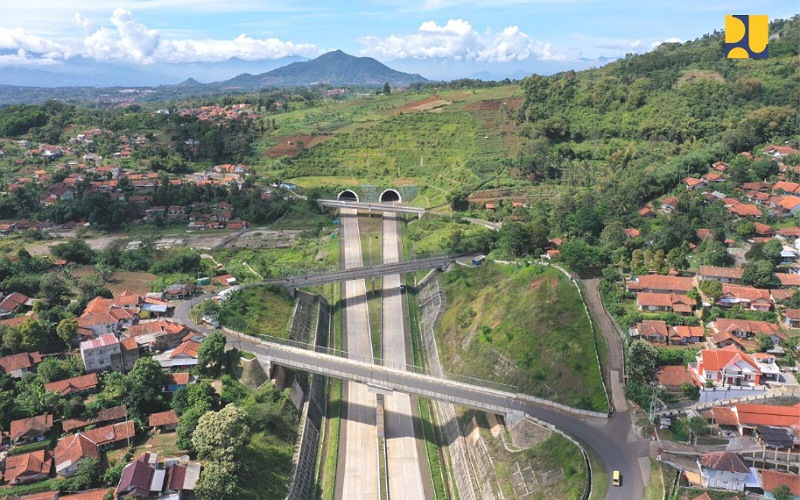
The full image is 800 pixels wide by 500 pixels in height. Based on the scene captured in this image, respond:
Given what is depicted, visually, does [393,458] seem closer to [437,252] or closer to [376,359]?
[376,359]

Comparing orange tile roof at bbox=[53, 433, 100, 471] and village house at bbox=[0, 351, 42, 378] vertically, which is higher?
village house at bbox=[0, 351, 42, 378]

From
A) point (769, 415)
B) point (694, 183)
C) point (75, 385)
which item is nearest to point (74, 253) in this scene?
point (75, 385)

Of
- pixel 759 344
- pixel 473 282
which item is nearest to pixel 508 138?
pixel 473 282

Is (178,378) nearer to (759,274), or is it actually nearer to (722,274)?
(722,274)

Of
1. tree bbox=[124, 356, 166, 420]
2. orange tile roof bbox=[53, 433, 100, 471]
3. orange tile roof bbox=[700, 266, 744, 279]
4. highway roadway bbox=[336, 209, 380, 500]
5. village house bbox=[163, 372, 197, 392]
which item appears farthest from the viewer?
orange tile roof bbox=[700, 266, 744, 279]

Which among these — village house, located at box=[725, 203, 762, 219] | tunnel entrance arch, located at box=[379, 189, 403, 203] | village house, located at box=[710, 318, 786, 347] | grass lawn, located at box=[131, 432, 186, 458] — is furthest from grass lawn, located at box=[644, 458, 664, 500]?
tunnel entrance arch, located at box=[379, 189, 403, 203]

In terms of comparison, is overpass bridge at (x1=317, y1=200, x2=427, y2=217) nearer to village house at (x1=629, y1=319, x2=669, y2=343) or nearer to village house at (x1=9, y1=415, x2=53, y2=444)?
village house at (x1=629, y1=319, x2=669, y2=343)
